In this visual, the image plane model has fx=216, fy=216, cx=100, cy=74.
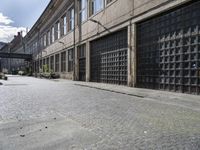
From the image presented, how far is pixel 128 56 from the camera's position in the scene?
48.8 ft

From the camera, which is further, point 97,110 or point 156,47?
point 156,47

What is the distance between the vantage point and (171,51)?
1158 cm

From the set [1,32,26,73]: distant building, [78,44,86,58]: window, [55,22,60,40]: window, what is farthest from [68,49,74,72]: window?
[1,32,26,73]: distant building

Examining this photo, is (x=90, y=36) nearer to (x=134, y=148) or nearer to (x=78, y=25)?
(x=78, y=25)

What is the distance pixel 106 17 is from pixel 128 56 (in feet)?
17.2

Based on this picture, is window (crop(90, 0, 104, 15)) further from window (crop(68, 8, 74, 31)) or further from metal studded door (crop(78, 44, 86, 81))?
window (crop(68, 8, 74, 31))

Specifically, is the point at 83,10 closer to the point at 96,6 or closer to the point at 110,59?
the point at 96,6

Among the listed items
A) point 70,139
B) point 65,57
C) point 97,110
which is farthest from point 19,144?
point 65,57

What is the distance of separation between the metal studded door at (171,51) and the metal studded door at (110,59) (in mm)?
1953

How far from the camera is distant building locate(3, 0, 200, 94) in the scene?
1062cm

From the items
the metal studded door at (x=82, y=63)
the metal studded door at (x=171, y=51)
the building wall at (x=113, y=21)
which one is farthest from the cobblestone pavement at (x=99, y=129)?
the metal studded door at (x=82, y=63)

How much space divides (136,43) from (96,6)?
866 centimetres

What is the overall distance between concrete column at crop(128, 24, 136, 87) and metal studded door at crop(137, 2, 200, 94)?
285mm

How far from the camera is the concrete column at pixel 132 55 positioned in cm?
1434
